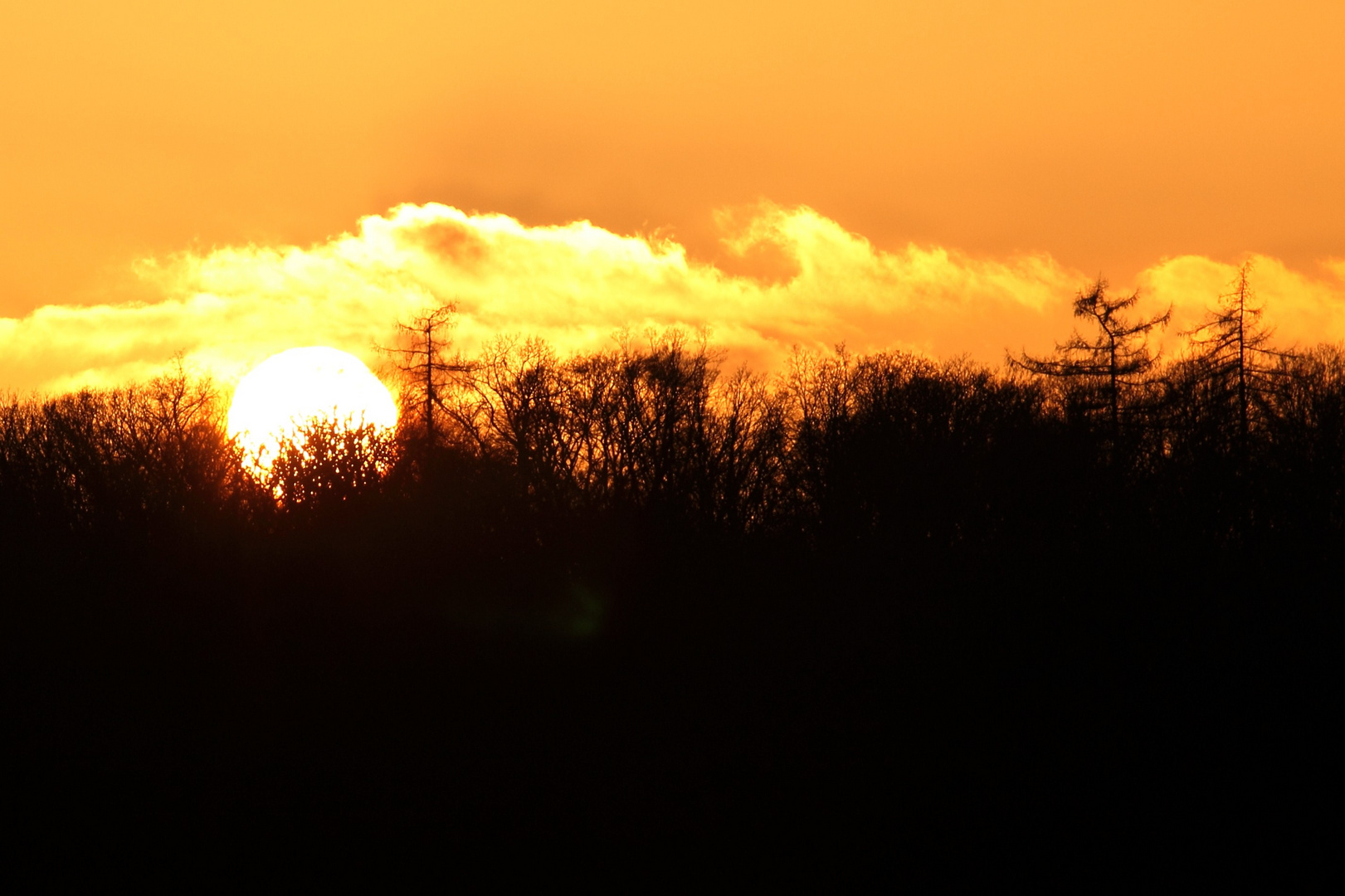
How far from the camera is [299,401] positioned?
32281mm

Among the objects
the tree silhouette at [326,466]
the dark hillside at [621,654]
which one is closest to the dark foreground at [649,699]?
the dark hillside at [621,654]

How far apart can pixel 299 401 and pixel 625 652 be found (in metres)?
11.1

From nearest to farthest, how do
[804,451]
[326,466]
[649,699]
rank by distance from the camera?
1. [649,699]
2. [326,466]
3. [804,451]

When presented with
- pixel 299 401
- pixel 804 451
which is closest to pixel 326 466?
pixel 299 401

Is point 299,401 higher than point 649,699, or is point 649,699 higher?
point 299,401

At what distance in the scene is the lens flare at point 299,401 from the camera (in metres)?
29.1

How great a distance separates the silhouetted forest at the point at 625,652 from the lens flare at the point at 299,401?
78cm

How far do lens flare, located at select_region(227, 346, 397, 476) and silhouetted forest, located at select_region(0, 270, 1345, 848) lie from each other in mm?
777

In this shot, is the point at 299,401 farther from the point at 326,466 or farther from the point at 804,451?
the point at 804,451

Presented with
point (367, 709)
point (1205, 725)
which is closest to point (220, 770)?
point (367, 709)

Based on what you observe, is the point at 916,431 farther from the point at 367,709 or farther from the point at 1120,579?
the point at 367,709

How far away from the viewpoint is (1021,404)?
4372 cm

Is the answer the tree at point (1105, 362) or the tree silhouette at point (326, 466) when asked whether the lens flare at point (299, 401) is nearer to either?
the tree silhouette at point (326, 466)

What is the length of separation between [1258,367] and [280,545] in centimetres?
2970
